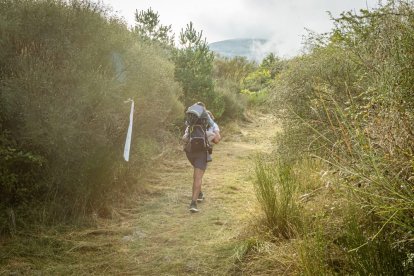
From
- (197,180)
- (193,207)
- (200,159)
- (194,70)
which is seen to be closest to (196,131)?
(200,159)

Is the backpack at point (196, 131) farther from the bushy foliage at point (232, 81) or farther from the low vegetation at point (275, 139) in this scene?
the bushy foliage at point (232, 81)

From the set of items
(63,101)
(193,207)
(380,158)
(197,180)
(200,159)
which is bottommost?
(193,207)

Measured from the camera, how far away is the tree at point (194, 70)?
12.2 metres

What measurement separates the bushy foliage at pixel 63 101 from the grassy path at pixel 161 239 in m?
0.63

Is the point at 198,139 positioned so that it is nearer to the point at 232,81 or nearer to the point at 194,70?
the point at 194,70

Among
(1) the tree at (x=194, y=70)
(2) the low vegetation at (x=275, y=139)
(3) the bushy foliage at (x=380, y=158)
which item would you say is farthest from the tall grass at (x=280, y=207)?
(1) the tree at (x=194, y=70)

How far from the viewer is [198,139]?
236 inches

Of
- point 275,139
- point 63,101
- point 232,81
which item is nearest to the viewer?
point 63,101

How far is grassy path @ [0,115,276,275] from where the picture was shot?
3.99m

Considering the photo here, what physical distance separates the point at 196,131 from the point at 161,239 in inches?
77.1

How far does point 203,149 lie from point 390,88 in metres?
3.78

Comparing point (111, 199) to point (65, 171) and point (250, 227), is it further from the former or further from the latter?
point (250, 227)

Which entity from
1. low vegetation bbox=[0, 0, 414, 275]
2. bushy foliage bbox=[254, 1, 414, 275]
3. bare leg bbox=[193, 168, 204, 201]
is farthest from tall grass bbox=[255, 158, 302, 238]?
bare leg bbox=[193, 168, 204, 201]

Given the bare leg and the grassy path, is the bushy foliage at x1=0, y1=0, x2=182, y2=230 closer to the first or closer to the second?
the grassy path
